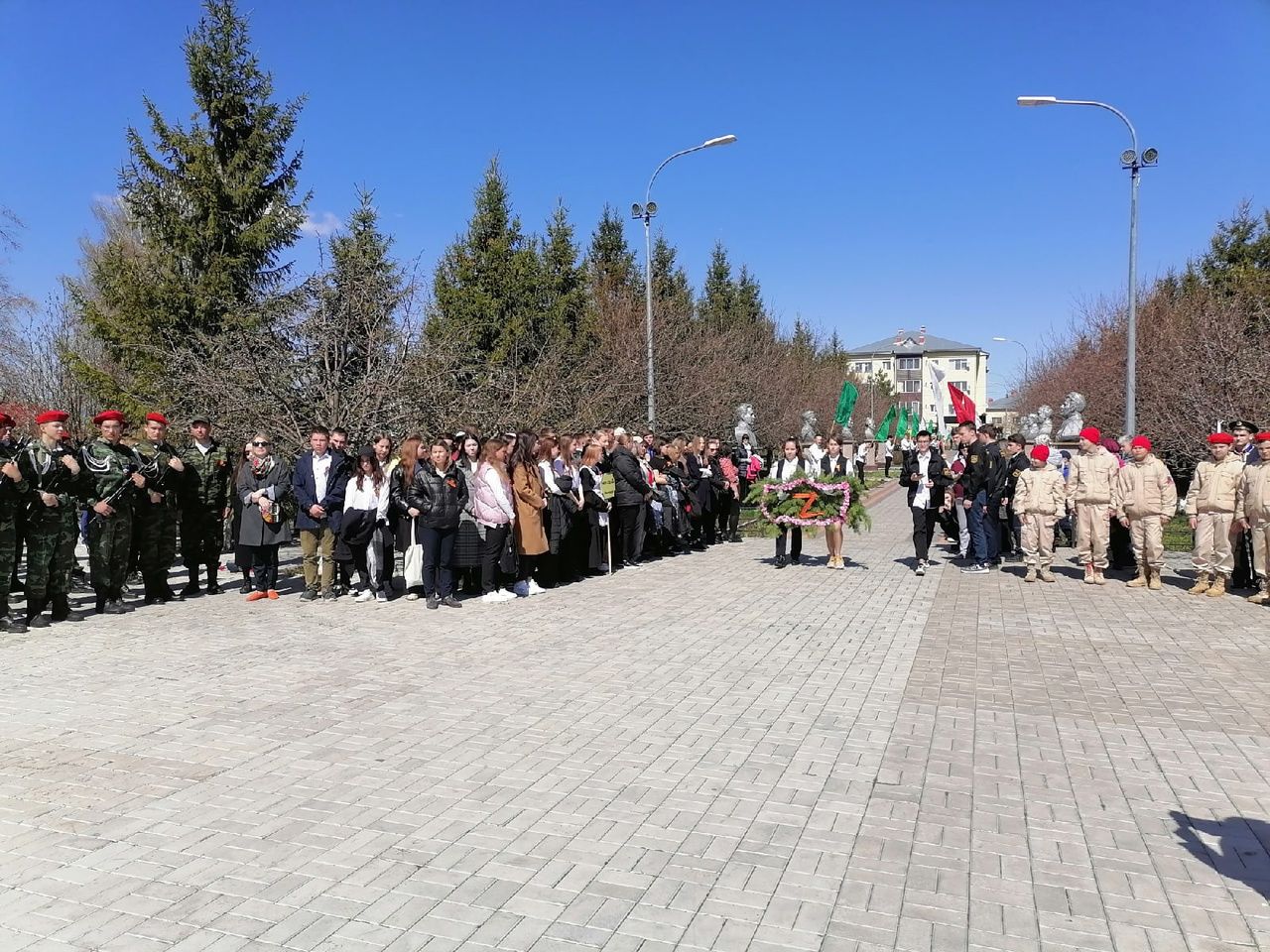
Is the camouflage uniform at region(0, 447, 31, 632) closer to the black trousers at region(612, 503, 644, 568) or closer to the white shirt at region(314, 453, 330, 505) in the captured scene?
the white shirt at region(314, 453, 330, 505)

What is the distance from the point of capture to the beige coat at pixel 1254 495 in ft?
35.0

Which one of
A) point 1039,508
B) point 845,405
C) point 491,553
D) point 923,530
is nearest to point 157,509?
point 491,553

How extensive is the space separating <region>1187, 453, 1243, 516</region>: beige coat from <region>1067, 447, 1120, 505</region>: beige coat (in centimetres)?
102

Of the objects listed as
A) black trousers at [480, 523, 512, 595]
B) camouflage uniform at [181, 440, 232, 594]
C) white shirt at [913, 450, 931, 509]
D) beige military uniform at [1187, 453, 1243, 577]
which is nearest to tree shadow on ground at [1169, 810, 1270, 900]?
black trousers at [480, 523, 512, 595]

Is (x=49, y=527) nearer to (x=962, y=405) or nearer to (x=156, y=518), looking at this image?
(x=156, y=518)

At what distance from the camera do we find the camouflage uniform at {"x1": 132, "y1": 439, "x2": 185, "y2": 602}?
34.2 ft

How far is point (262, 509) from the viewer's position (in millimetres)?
11078

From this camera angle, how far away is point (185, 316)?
16.5 meters

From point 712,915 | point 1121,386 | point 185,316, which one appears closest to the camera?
point 712,915

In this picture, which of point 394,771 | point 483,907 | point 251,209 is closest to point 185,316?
point 251,209

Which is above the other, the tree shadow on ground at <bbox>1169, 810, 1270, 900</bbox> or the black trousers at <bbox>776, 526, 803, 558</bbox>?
the black trousers at <bbox>776, 526, 803, 558</bbox>

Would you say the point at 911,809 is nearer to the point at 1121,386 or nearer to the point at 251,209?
the point at 251,209

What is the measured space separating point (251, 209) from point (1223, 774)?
17401 mm

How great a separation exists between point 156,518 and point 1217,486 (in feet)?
41.4
